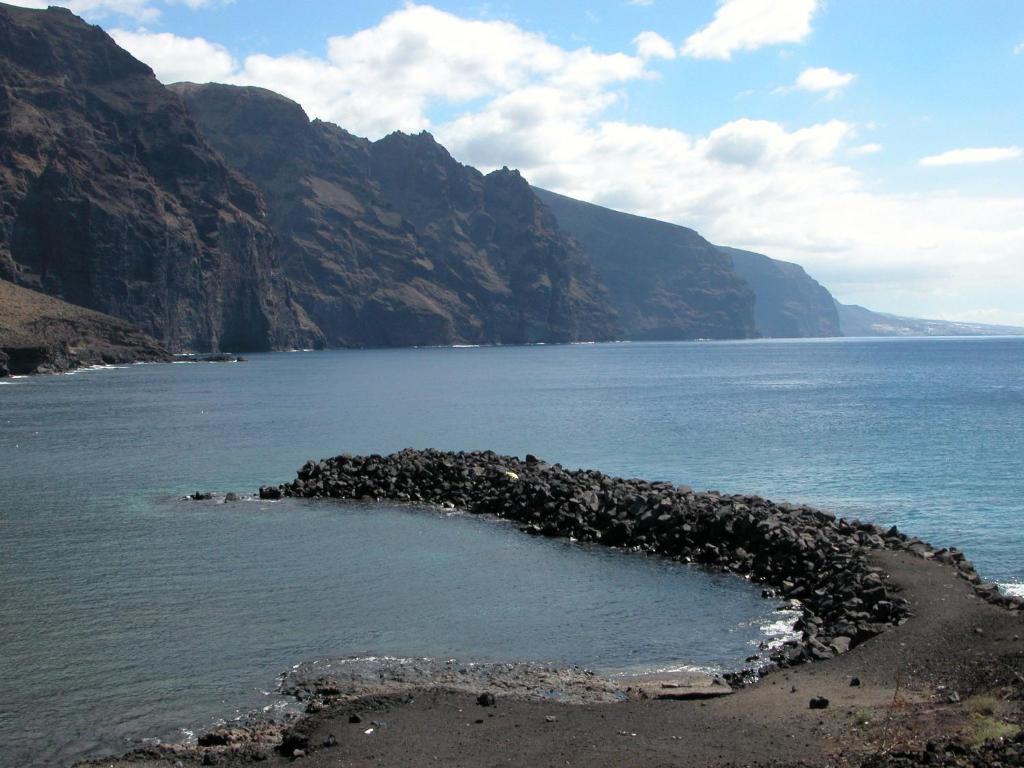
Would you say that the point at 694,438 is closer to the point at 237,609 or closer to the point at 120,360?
the point at 237,609

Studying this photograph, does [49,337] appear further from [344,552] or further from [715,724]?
[715,724]

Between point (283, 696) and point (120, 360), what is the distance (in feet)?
632

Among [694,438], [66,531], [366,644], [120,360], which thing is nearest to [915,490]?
[694,438]

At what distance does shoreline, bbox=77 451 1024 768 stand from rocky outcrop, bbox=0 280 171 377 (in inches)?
5754

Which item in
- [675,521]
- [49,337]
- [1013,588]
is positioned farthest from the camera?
[49,337]

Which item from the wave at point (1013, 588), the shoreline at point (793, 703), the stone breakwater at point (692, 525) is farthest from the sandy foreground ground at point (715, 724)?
the wave at point (1013, 588)

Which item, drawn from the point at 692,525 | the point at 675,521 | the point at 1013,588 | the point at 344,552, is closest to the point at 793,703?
the point at 1013,588

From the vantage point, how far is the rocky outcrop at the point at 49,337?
14900 centimetres

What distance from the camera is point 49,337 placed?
16525 cm

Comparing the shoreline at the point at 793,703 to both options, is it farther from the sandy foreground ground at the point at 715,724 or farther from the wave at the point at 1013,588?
the wave at the point at 1013,588

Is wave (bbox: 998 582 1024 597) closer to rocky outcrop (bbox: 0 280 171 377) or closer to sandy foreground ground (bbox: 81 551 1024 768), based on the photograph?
sandy foreground ground (bbox: 81 551 1024 768)

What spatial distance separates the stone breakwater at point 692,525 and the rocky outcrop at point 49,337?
399ft

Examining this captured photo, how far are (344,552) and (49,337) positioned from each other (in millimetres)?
154201

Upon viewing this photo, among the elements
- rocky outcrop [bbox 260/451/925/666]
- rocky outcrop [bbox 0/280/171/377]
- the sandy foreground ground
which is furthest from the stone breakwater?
rocky outcrop [bbox 0/280/171/377]
